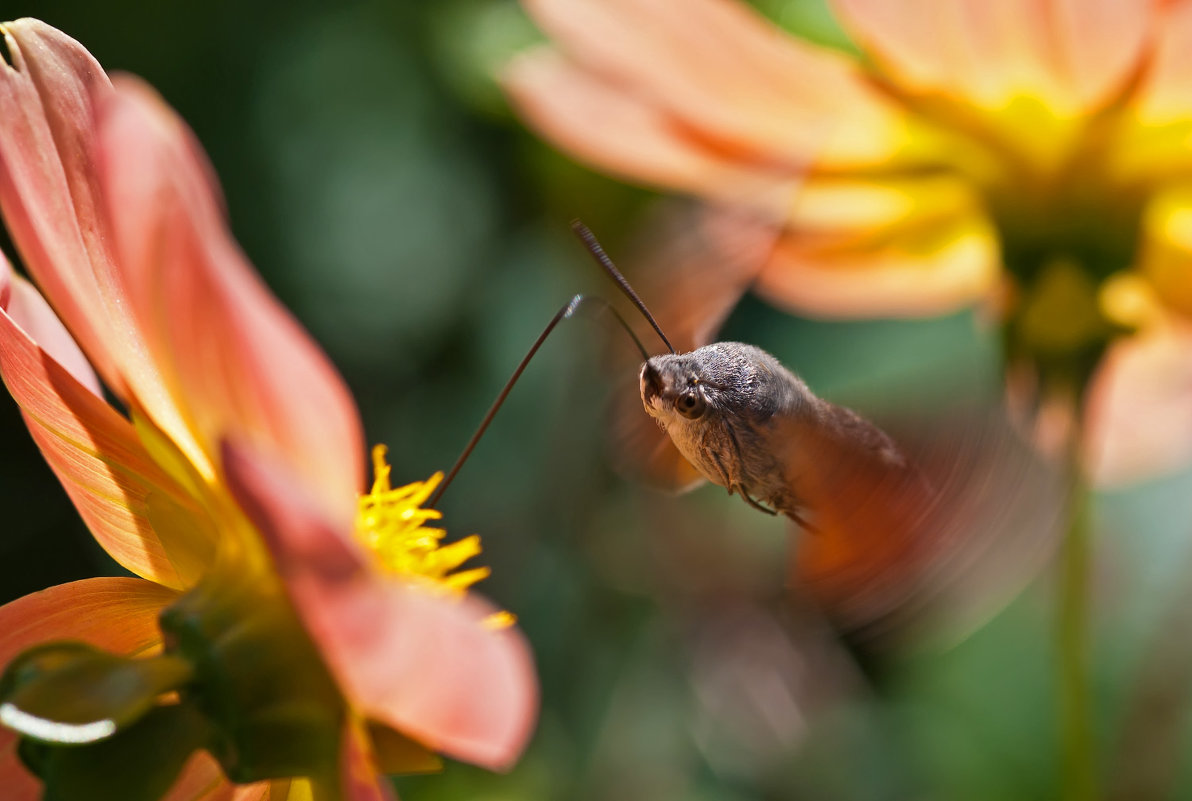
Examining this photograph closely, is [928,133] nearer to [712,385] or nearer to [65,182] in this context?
[712,385]

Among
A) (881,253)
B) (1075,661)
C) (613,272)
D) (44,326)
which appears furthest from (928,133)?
(44,326)

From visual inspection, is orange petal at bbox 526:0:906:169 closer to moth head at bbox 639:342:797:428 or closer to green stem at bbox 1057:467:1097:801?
moth head at bbox 639:342:797:428

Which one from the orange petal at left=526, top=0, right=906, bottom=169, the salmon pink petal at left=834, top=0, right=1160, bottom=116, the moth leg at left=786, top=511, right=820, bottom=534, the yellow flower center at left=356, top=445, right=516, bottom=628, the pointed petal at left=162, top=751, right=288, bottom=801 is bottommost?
the pointed petal at left=162, top=751, right=288, bottom=801

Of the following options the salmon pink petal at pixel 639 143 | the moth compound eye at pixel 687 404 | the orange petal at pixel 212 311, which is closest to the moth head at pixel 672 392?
the moth compound eye at pixel 687 404

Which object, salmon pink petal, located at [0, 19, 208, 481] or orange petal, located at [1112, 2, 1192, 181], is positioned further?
orange petal, located at [1112, 2, 1192, 181]

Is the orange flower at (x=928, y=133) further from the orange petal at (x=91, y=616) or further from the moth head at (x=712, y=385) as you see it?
the orange petal at (x=91, y=616)

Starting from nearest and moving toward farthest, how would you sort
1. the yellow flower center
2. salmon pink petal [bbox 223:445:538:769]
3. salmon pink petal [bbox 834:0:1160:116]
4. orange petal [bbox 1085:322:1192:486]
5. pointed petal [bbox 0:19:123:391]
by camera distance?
salmon pink petal [bbox 223:445:538:769]
pointed petal [bbox 0:19:123:391]
the yellow flower center
salmon pink petal [bbox 834:0:1160:116]
orange petal [bbox 1085:322:1192:486]

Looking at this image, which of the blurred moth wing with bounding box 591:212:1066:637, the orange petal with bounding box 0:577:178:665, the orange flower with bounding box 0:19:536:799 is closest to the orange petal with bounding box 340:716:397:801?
the orange flower with bounding box 0:19:536:799
